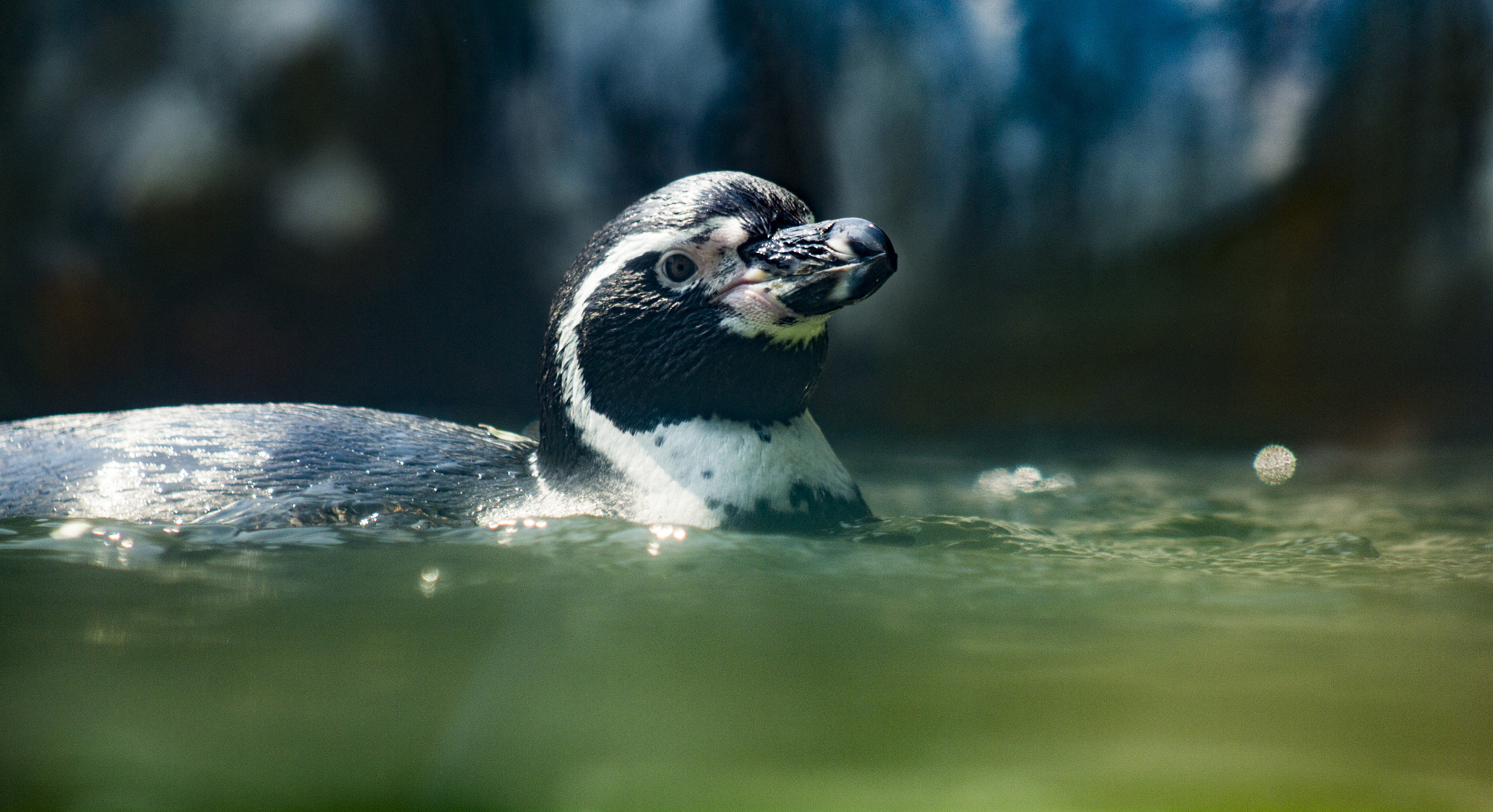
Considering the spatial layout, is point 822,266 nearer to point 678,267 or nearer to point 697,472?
point 678,267

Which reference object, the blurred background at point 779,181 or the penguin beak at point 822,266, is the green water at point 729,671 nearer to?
the penguin beak at point 822,266

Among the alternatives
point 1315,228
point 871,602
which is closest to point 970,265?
point 1315,228

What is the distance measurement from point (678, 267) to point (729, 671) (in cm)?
104

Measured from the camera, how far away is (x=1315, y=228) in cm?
444

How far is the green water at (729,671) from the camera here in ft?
2.84

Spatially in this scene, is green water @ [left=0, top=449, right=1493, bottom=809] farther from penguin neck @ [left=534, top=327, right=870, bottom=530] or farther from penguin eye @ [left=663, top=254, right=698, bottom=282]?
penguin eye @ [left=663, top=254, right=698, bottom=282]

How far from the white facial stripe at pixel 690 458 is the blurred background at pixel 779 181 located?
2520mm

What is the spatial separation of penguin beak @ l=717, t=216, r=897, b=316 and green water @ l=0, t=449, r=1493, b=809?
442mm

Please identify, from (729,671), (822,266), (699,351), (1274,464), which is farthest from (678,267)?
(1274,464)

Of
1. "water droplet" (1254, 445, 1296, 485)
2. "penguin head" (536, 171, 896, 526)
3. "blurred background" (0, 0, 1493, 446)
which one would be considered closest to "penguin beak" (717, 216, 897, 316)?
"penguin head" (536, 171, 896, 526)

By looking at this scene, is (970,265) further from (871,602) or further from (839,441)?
(871,602)

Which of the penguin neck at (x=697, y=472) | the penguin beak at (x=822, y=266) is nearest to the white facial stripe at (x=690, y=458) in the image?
the penguin neck at (x=697, y=472)

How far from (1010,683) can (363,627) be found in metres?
0.77

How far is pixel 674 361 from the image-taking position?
200cm
